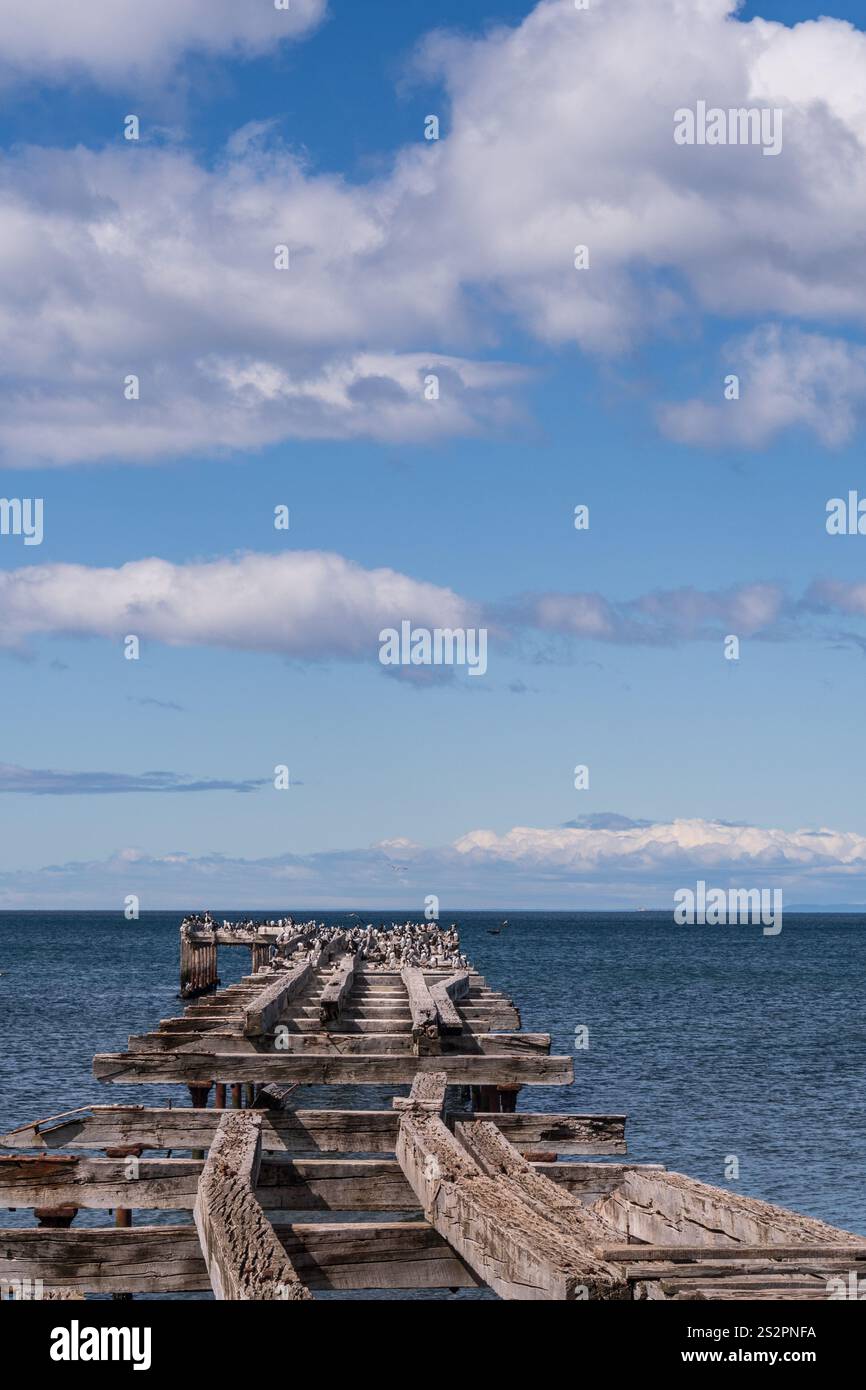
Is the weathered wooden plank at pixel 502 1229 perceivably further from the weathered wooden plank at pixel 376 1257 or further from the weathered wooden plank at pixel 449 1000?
the weathered wooden plank at pixel 449 1000

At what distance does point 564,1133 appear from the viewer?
1123cm

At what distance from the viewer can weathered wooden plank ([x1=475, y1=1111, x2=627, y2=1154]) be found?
11188mm

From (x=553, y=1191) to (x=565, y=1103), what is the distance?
79.3 ft

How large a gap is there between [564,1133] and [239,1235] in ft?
16.9

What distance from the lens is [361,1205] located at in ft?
30.6

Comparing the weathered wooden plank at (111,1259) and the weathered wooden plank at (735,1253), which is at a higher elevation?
the weathered wooden plank at (735,1253)

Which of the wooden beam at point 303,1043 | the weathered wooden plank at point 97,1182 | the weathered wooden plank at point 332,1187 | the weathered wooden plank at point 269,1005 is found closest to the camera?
the weathered wooden plank at point 332,1187

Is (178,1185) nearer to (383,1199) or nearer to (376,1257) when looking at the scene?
(383,1199)

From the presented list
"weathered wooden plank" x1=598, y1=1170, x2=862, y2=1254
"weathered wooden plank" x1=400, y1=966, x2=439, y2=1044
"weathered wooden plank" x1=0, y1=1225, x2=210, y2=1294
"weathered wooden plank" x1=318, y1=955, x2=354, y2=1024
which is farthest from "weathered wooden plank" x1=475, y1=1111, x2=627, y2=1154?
"weathered wooden plank" x1=318, y1=955, x2=354, y2=1024

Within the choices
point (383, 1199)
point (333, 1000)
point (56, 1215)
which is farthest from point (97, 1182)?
point (333, 1000)

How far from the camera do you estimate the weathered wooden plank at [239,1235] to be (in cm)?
583

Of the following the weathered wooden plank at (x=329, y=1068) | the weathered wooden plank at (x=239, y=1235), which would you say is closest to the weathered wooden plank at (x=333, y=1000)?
the weathered wooden plank at (x=329, y=1068)

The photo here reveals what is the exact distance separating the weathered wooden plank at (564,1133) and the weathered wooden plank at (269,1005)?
163 inches
